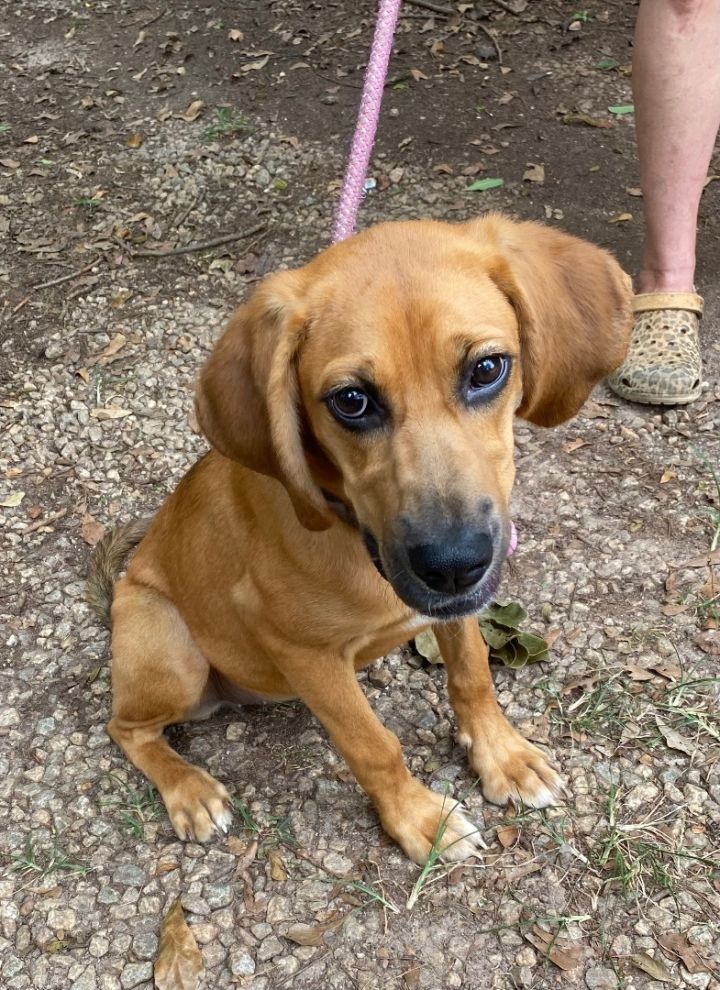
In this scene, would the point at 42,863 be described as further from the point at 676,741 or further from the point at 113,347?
the point at 113,347

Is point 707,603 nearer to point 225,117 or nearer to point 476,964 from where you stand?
point 476,964

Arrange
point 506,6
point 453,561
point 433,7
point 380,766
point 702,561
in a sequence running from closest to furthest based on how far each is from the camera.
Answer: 1. point 453,561
2. point 380,766
3. point 702,561
4. point 506,6
5. point 433,7

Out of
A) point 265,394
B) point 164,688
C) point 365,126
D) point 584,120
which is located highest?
point 365,126

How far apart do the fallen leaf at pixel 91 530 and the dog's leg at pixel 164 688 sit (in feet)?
3.59

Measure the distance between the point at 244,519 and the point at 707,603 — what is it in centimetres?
203

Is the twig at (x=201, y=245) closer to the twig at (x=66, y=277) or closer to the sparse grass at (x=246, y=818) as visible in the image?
the twig at (x=66, y=277)

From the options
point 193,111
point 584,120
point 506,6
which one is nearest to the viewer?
point 584,120

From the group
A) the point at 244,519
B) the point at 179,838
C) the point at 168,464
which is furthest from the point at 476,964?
the point at 168,464

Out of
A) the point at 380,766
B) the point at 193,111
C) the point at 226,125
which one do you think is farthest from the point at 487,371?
the point at 193,111

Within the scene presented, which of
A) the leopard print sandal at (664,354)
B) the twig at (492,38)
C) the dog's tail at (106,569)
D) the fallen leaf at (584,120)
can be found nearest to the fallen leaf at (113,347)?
the dog's tail at (106,569)

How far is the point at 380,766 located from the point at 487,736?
0.50 m

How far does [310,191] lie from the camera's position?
20.8ft

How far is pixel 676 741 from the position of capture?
10.9 feet

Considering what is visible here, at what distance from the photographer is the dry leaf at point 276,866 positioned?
3199 millimetres
